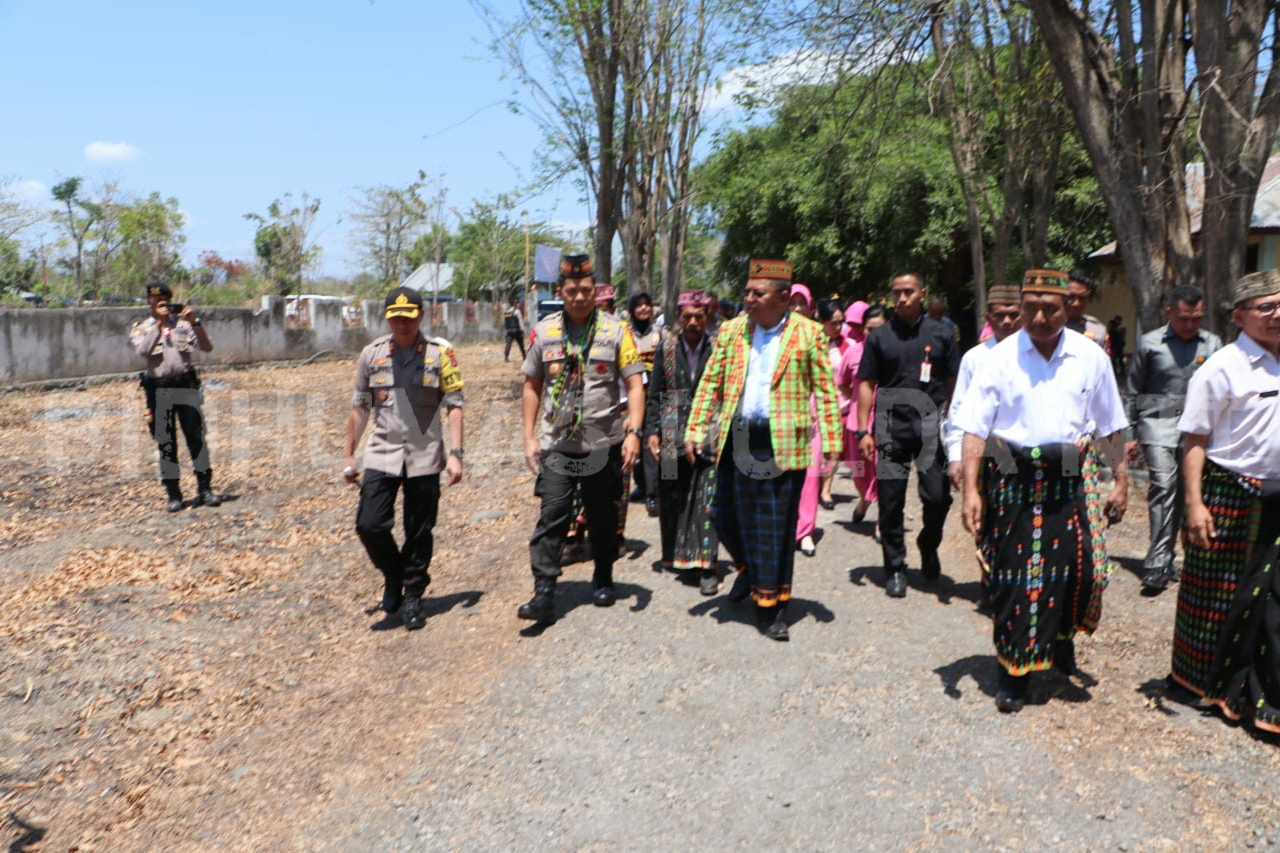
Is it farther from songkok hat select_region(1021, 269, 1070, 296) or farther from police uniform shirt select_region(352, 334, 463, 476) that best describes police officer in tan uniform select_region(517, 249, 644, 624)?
songkok hat select_region(1021, 269, 1070, 296)

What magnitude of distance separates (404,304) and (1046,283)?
3204mm

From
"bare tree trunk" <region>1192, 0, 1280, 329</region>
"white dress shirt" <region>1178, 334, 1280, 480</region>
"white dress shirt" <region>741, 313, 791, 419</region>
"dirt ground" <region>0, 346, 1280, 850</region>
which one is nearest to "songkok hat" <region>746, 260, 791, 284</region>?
"white dress shirt" <region>741, 313, 791, 419</region>

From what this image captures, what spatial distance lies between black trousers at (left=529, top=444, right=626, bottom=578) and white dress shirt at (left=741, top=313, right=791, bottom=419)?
0.86m

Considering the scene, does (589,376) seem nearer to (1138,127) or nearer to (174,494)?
(174,494)

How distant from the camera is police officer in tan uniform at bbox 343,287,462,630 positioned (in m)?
5.69

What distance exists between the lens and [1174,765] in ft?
13.2

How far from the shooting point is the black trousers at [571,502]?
563cm

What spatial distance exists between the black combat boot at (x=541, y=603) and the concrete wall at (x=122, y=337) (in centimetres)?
1377

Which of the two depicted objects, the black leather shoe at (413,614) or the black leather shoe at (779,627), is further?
the black leather shoe at (413,614)

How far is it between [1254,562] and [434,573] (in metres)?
5.03

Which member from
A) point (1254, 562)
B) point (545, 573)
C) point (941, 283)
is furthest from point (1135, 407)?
point (941, 283)

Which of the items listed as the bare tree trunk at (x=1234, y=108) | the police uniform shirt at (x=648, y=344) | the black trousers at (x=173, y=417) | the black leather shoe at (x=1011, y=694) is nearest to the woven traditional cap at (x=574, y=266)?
the police uniform shirt at (x=648, y=344)

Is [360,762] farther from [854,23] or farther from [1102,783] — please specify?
[854,23]

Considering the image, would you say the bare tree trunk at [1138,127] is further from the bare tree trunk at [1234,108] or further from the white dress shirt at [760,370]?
the white dress shirt at [760,370]
